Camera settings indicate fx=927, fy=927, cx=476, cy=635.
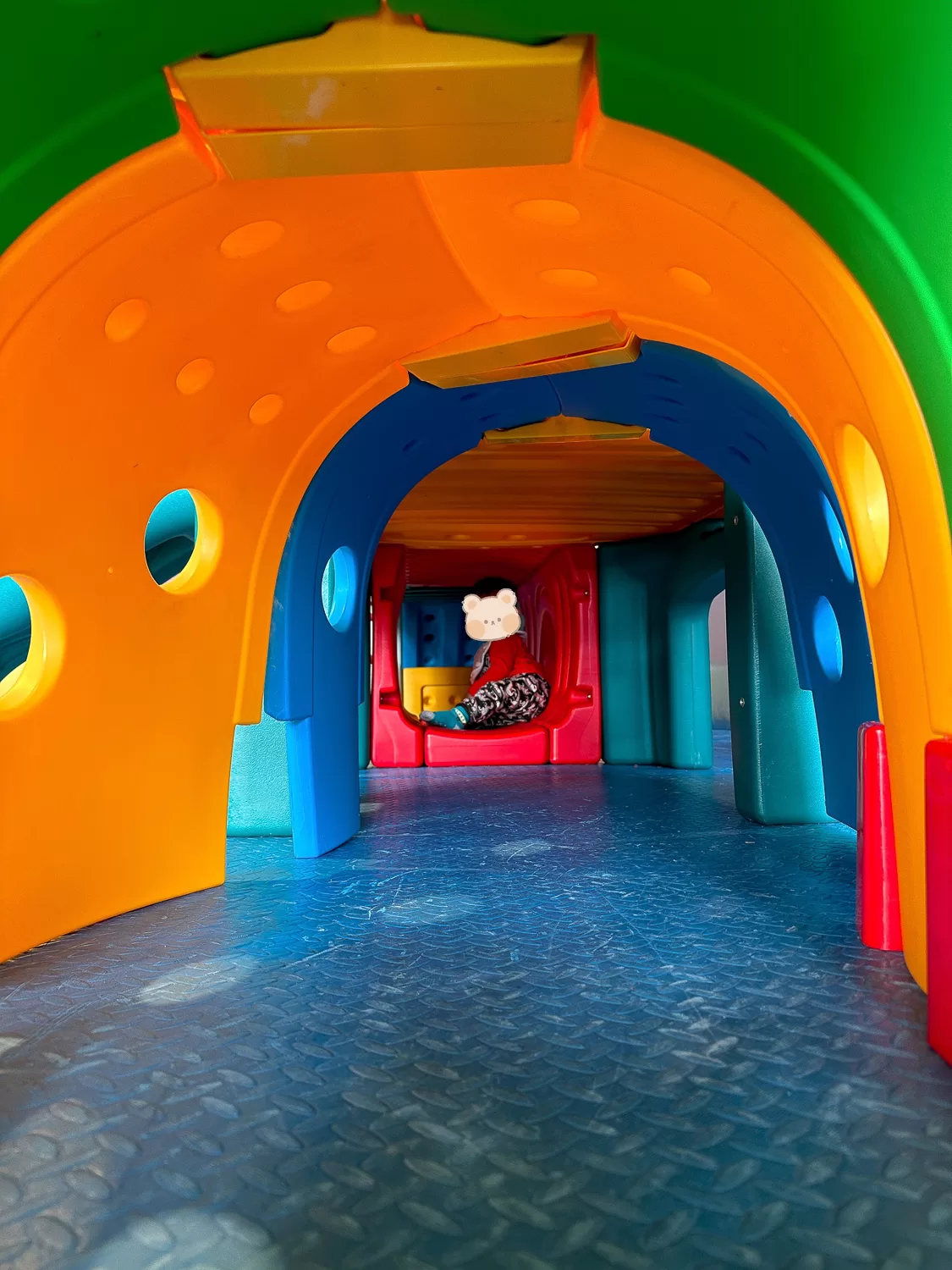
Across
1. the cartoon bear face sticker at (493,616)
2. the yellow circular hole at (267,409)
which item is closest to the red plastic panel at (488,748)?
the cartoon bear face sticker at (493,616)

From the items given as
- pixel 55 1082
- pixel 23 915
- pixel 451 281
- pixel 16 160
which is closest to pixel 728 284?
pixel 451 281

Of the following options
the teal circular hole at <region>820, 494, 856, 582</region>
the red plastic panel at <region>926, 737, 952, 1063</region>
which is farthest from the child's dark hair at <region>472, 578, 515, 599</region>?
the red plastic panel at <region>926, 737, 952, 1063</region>

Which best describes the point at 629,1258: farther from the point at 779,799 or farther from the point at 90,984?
the point at 779,799

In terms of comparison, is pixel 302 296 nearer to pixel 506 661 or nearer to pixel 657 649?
pixel 657 649

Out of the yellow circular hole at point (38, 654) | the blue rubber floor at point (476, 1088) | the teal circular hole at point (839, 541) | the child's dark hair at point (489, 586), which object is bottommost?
the blue rubber floor at point (476, 1088)

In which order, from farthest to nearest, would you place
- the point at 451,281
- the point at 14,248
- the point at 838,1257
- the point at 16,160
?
the point at 451,281
the point at 14,248
the point at 16,160
the point at 838,1257

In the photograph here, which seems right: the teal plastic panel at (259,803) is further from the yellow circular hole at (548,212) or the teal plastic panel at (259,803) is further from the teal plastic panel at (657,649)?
the teal plastic panel at (657,649)

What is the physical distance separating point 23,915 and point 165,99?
78.3 inches

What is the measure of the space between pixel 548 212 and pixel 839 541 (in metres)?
1.61

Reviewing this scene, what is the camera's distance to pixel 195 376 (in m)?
2.65

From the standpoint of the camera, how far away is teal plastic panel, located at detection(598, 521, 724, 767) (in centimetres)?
706

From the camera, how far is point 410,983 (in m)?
2.19

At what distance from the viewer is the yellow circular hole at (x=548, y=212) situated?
7.15ft

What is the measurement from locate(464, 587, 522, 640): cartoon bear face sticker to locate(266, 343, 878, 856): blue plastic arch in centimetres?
528
